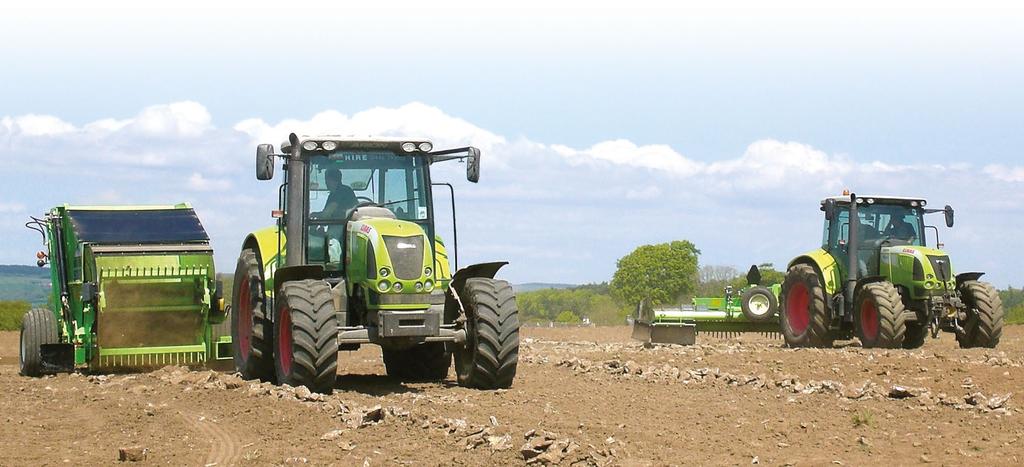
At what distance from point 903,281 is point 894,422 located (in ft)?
32.4

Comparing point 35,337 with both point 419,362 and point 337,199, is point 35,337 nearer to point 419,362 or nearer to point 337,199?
point 419,362

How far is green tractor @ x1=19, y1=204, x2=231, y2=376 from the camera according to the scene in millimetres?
16359

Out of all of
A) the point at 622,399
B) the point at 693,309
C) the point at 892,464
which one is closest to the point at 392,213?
the point at 622,399

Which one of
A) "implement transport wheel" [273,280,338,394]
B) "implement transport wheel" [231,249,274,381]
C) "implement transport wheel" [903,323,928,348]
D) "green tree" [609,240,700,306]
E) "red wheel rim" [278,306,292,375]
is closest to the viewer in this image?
"implement transport wheel" [273,280,338,394]

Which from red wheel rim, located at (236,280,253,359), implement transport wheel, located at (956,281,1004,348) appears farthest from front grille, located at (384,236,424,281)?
implement transport wheel, located at (956,281,1004,348)

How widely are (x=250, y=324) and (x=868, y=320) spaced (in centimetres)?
982

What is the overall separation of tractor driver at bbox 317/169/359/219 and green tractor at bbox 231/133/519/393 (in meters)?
0.01

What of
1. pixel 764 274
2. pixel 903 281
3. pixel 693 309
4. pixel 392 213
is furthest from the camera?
pixel 764 274

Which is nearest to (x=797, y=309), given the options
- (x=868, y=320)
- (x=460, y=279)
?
(x=868, y=320)

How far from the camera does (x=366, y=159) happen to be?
1371 centimetres

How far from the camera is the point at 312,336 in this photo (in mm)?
12328

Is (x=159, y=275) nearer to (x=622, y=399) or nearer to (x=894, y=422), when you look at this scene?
(x=622, y=399)

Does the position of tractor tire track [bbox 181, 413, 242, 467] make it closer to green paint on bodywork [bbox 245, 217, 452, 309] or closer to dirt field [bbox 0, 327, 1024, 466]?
dirt field [bbox 0, 327, 1024, 466]

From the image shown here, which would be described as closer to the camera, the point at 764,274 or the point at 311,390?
the point at 311,390
